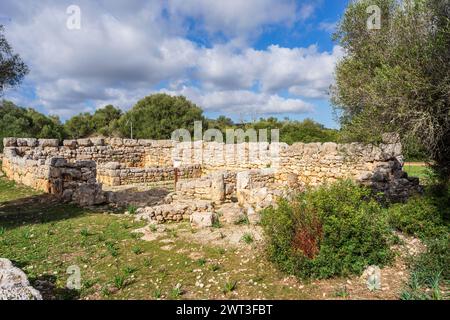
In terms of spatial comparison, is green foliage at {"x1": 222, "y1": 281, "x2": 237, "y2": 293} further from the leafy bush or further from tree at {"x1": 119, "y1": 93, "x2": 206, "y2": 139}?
tree at {"x1": 119, "y1": 93, "x2": 206, "y2": 139}

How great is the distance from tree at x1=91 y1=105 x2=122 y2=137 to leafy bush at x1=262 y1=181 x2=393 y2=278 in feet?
141

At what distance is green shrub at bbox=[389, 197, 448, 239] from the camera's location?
20.9ft

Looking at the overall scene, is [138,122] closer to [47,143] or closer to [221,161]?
[47,143]

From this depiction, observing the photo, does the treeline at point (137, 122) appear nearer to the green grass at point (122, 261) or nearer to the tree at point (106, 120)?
the tree at point (106, 120)

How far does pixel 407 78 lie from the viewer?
19.8 feet

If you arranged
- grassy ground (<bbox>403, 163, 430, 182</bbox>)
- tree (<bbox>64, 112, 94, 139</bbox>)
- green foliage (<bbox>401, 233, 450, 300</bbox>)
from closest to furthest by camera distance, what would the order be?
green foliage (<bbox>401, 233, 450, 300</bbox>)
grassy ground (<bbox>403, 163, 430, 182</bbox>)
tree (<bbox>64, 112, 94, 139</bbox>)

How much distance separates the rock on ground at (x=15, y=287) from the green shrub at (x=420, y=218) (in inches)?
264

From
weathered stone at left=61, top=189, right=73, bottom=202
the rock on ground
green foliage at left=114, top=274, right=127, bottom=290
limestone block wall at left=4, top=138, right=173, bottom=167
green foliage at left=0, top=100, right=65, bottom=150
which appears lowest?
green foliage at left=114, top=274, right=127, bottom=290

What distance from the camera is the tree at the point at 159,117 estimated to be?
139ft

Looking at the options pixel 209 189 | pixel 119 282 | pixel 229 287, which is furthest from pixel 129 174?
pixel 229 287

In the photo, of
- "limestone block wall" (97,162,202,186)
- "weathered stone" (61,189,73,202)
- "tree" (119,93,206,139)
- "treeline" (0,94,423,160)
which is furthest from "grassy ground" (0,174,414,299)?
"tree" (119,93,206,139)

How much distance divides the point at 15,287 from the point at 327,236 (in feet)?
15.1

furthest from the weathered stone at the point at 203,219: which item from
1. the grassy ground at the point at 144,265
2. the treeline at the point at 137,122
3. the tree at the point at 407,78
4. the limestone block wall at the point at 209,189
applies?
the treeline at the point at 137,122
